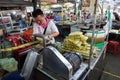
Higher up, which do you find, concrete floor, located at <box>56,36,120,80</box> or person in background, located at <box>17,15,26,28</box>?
person in background, located at <box>17,15,26,28</box>

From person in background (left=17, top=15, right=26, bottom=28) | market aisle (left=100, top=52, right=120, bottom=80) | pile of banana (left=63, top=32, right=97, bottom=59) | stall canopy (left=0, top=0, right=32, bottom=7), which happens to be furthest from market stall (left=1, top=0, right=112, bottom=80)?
person in background (left=17, top=15, right=26, bottom=28)

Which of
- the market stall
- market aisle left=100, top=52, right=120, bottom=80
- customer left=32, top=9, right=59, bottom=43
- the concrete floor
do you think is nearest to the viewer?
the market stall

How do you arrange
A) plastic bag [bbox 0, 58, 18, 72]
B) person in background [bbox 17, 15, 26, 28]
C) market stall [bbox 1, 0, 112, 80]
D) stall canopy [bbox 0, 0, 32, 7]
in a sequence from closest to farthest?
market stall [bbox 1, 0, 112, 80] < plastic bag [bbox 0, 58, 18, 72] < stall canopy [bbox 0, 0, 32, 7] < person in background [bbox 17, 15, 26, 28]

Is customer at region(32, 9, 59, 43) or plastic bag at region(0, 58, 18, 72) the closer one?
customer at region(32, 9, 59, 43)

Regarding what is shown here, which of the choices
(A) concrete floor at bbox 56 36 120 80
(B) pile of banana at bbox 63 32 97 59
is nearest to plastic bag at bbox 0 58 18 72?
(B) pile of banana at bbox 63 32 97 59

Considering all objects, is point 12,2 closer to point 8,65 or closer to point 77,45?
A: point 8,65

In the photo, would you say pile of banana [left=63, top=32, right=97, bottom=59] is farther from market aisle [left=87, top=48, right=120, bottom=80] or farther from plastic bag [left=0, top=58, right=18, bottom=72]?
plastic bag [left=0, top=58, right=18, bottom=72]

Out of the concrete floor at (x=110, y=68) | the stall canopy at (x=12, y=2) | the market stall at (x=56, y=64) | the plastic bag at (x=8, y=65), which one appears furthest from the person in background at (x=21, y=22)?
the market stall at (x=56, y=64)

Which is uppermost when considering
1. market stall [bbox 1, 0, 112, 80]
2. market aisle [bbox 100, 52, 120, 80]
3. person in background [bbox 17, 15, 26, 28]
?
person in background [bbox 17, 15, 26, 28]

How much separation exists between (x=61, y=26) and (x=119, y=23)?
292 cm

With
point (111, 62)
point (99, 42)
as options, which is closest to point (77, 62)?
point (99, 42)

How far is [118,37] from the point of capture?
19.7 feet

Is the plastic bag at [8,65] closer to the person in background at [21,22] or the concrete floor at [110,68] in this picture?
the concrete floor at [110,68]

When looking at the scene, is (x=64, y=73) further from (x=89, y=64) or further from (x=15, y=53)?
(x=15, y=53)
